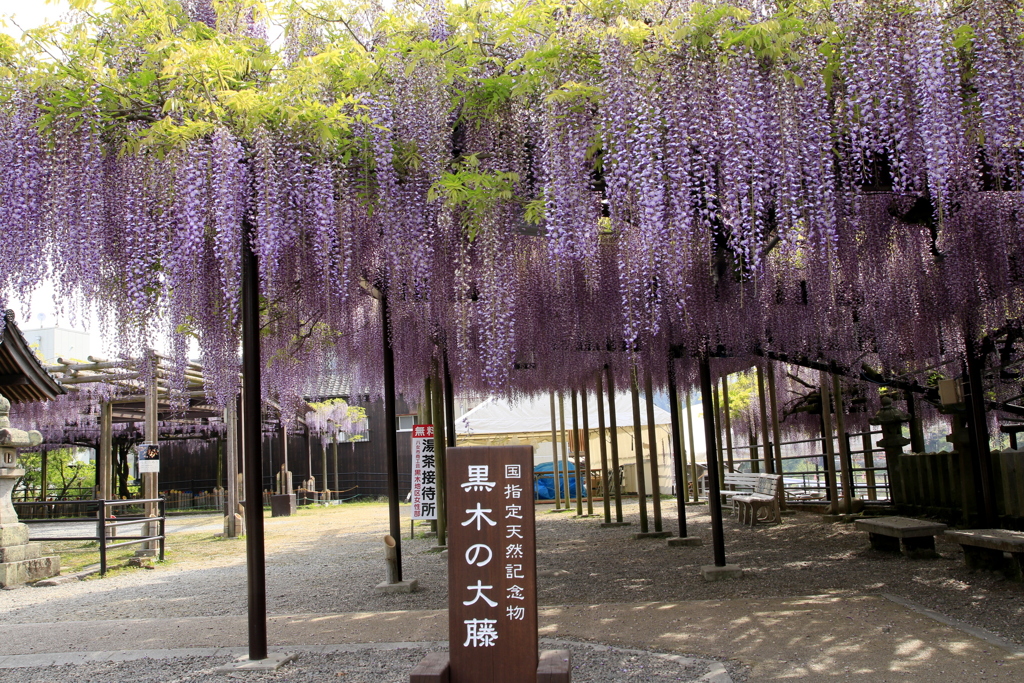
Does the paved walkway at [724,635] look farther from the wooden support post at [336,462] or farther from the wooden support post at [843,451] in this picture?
the wooden support post at [336,462]

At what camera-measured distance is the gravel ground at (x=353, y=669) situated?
3.72 metres

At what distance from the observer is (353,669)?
13.1ft

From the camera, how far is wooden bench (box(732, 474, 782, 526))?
35.3 ft

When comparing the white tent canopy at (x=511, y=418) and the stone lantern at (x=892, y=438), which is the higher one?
the white tent canopy at (x=511, y=418)

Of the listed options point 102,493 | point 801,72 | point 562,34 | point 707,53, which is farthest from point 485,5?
point 102,493

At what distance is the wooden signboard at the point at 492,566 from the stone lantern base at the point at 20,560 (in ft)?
23.6

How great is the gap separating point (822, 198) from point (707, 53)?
0.99 meters

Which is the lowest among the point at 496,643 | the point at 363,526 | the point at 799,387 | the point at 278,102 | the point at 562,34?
the point at 363,526

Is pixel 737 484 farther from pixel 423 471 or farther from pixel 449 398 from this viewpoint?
pixel 423 471

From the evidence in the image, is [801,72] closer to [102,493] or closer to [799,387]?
[102,493]

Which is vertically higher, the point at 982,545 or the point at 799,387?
the point at 799,387

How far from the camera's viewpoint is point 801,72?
4.07 meters

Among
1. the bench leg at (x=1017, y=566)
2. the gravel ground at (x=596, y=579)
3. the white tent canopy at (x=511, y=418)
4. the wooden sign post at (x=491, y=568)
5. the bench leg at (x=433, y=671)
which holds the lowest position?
the gravel ground at (x=596, y=579)

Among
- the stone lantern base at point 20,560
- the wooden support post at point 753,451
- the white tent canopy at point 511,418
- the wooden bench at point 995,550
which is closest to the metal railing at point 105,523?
the stone lantern base at point 20,560
